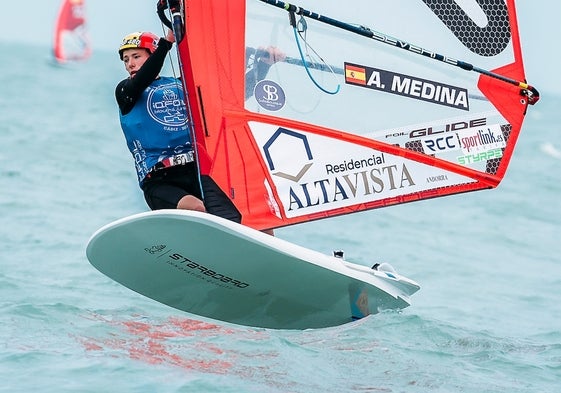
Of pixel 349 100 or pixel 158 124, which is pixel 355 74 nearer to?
pixel 349 100

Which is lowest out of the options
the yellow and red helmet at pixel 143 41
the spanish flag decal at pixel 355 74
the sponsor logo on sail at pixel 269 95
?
the sponsor logo on sail at pixel 269 95

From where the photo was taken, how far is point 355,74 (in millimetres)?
5695

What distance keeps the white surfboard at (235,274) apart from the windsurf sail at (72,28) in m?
19.7

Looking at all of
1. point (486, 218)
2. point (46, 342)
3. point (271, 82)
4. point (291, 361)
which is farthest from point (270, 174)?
point (486, 218)

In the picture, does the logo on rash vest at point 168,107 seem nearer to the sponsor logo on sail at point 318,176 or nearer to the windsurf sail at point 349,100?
the windsurf sail at point 349,100

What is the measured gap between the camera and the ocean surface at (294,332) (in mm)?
5207

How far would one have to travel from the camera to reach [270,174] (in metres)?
5.62

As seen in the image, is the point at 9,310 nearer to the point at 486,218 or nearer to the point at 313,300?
the point at 313,300

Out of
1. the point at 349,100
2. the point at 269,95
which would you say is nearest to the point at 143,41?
the point at 269,95

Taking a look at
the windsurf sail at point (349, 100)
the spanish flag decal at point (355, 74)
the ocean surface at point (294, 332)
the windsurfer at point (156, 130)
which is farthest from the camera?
the windsurfer at point (156, 130)

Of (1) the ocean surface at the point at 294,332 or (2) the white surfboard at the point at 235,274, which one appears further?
(2) the white surfboard at the point at 235,274

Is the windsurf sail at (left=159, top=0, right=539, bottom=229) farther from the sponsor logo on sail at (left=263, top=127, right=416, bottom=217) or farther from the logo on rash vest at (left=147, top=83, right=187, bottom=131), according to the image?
the logo on rash vest at (left=147, top=83, right=187, bottom=131)

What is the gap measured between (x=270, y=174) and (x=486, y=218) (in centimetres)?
882

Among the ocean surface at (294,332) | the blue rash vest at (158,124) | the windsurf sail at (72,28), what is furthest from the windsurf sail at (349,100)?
the windsurf sail at (72,28)
